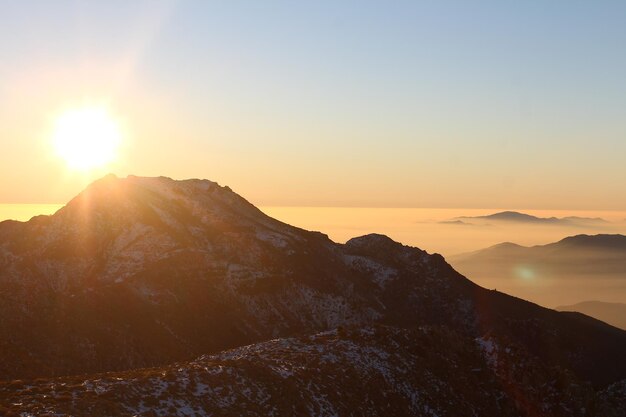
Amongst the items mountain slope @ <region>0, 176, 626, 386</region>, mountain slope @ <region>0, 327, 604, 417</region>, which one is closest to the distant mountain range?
mountain slope @ <region>0, 327, 604, 417</region>

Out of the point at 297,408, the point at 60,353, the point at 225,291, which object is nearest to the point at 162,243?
the point at 225,291

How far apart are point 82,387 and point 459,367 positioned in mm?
31895

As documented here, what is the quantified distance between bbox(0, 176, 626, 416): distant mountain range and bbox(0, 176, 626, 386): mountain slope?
0.98ft

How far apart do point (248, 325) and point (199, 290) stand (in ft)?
30.7

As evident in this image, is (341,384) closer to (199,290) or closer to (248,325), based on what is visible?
(248,325)

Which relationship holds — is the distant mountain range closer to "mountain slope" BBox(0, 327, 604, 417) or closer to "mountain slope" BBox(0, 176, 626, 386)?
"mountain slope" BBox(0, 327, 604, 417)

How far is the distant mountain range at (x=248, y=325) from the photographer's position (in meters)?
38.9

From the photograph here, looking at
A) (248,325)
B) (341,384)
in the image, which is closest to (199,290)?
(248,325)

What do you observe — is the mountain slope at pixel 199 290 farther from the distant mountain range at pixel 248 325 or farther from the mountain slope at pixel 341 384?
the mountain slope at pixel 341 384

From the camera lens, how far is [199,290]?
87.2 metres

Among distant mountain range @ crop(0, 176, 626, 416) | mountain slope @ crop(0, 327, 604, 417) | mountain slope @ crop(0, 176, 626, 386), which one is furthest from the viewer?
mountain slope @ crop(0, 176, 626, 386)

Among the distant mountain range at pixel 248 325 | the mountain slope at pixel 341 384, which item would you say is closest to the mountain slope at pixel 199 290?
the distant mountain range at pixel 248 325

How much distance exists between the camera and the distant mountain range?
128ft

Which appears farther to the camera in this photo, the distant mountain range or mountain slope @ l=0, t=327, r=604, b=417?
the distant mountain range
